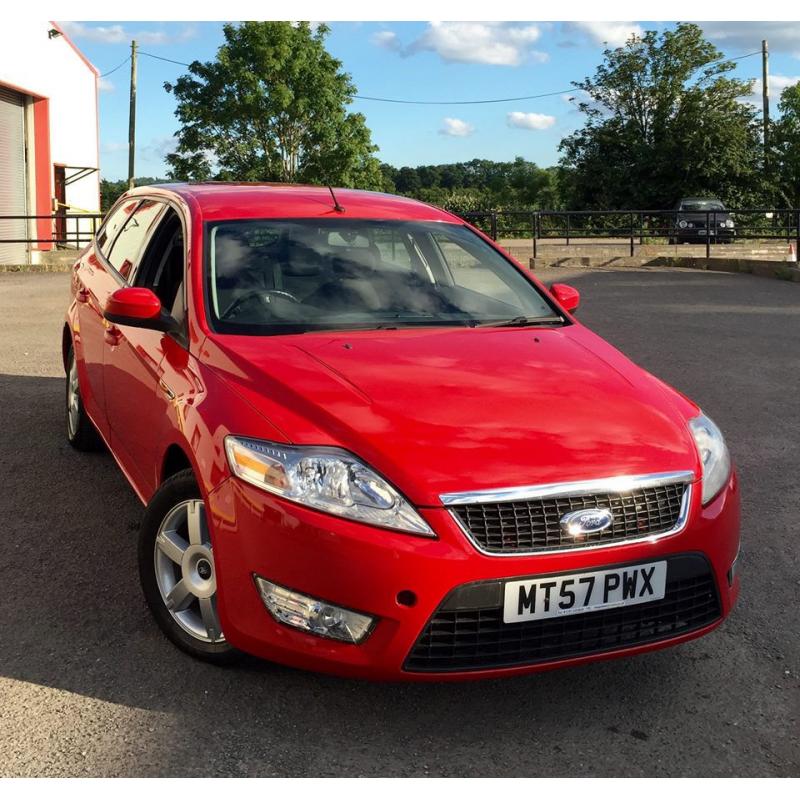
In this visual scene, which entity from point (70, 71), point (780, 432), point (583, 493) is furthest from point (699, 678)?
point (70, 71)

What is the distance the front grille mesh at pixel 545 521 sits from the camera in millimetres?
2727

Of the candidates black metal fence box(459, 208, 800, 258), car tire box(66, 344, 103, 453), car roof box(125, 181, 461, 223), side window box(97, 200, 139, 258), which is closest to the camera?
car roof box(125, 181, 461, 223)

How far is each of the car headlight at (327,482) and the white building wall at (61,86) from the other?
2456cm

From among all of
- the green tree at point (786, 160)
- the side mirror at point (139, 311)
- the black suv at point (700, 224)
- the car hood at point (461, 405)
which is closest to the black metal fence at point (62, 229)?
the black suv at point (700, 224)

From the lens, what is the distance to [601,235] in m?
28.5

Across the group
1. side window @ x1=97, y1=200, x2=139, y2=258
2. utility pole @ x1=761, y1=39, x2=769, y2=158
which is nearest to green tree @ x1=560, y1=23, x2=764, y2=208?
utility pole @ x1=761, y1=39, x2=769, y2=158

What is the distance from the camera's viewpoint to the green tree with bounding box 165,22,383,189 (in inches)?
1924

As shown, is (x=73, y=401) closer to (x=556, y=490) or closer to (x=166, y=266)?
(x=166, y=266)

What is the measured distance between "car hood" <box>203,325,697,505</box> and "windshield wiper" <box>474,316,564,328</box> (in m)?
0.24

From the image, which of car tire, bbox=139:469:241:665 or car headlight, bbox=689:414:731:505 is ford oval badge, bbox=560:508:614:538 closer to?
car headlight, bbox=689:414:731:505

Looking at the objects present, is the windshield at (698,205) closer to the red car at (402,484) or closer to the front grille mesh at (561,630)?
the red car at (402,484)

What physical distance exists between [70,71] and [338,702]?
103 ft

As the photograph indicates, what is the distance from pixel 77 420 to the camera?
18.6ft

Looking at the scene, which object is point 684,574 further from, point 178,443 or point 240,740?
point 178,443
